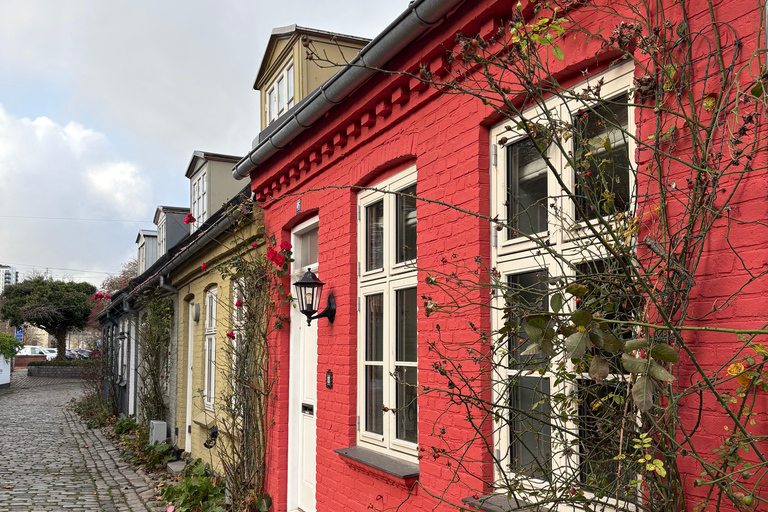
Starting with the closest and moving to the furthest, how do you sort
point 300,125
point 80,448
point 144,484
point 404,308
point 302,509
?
point 404,308 < point 300,125 < point 302,509 < point 144,484 < point 80,448

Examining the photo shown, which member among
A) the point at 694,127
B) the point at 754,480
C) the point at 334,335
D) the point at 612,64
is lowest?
the point at 754,480

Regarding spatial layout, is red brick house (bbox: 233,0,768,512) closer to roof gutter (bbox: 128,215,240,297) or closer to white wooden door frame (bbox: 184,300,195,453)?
roof gutter (bbox: 128,215,240,297)

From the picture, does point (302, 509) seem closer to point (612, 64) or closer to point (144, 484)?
point (144, 484)

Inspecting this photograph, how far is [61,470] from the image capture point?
11133mm

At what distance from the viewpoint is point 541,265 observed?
11.4 ft

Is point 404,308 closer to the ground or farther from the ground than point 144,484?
farther from the ground

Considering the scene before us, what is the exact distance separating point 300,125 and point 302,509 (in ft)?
11.7

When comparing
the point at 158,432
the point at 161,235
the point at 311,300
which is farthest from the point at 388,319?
the point at 161,235

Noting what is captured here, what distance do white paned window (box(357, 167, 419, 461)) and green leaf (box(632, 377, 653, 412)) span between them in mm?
2802

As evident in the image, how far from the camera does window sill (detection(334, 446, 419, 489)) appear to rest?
4.45 metres

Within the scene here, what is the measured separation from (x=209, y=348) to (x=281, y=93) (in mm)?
3845

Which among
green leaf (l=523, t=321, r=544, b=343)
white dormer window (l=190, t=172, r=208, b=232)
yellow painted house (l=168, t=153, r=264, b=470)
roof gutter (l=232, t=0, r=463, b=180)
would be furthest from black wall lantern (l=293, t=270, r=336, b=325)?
white dormer window (l=190, t=172, r=208, b=232)

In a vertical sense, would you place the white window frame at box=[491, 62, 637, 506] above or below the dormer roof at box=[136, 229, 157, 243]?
below

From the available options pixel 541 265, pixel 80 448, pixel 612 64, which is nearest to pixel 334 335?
pixel 541 265
